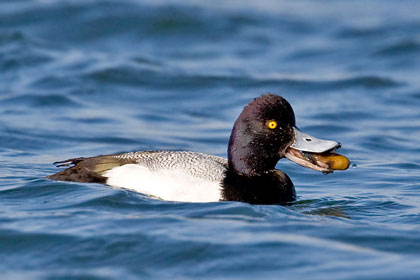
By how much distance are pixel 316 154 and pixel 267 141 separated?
56cm

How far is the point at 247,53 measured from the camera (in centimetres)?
2108

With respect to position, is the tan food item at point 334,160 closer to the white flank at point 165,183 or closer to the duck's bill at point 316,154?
the duck's bill at point 316,154

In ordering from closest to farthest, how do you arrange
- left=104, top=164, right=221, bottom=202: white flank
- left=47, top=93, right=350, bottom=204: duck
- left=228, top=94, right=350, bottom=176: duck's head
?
1. left=104, top=164, right=221, bottom=202: white flank
2. left=47, top=93, right=350, bottom=204: duck
3. left=228, top=94, right=350, bottom=176: duck's head

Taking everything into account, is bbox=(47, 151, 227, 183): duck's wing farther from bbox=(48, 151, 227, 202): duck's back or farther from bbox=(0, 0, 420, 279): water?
bbox=(0, 0, 420, 279): water

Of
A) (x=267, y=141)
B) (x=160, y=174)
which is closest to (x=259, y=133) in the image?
(x=267, y=141)

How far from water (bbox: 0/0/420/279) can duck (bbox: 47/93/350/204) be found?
0.54ft

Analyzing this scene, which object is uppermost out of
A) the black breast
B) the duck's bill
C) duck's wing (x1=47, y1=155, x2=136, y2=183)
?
the duck's bill

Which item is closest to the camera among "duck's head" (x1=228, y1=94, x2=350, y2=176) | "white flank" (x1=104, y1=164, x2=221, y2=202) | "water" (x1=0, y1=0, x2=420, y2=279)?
"water" (x1=0, y1=0, x2=420, y2=279)

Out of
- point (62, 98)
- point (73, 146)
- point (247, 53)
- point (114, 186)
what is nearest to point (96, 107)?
point (62, 98)

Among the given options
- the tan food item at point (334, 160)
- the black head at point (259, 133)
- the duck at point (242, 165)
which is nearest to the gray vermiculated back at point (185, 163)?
the duck at point (242, 165)

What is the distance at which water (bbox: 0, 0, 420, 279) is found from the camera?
7.68 m

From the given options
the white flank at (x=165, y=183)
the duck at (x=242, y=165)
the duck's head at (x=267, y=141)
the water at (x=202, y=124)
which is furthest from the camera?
the duck's head at (x=267, y=141)

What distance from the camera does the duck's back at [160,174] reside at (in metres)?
8.85

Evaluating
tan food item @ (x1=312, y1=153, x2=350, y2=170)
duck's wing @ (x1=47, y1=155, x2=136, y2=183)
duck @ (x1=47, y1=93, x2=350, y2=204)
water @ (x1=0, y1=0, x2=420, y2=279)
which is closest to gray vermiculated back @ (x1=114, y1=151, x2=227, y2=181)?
duck @ (x1=47, y1=93, x2=350, y2=204)
